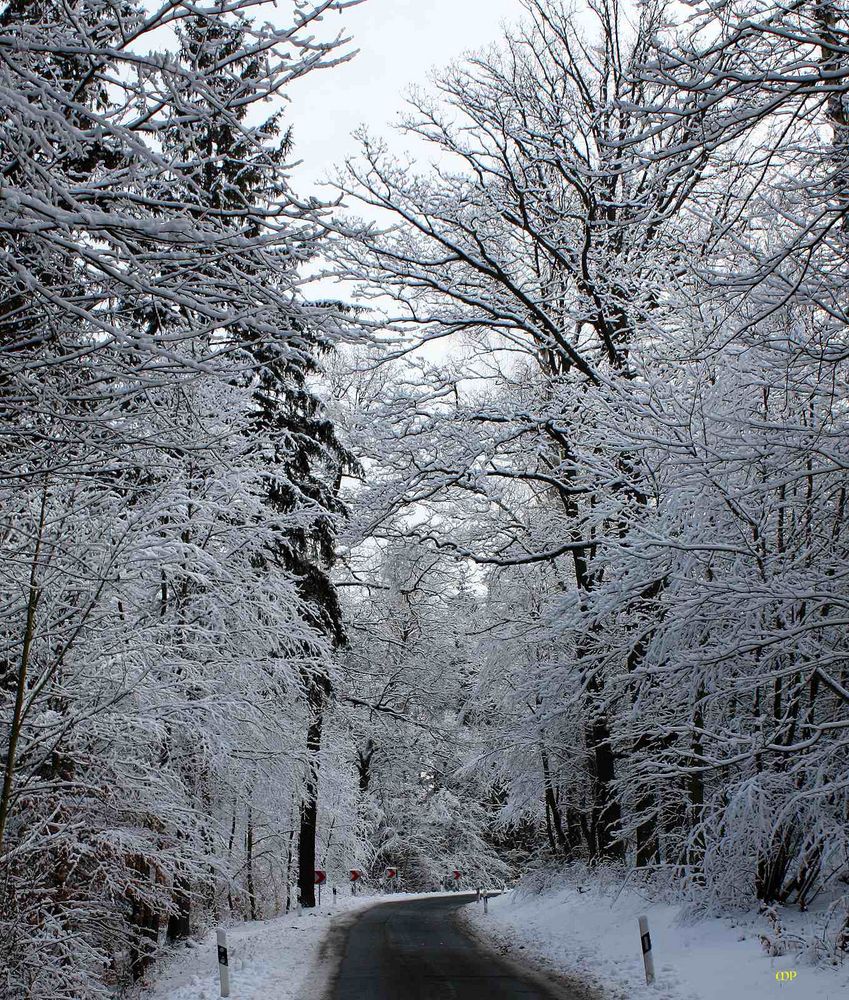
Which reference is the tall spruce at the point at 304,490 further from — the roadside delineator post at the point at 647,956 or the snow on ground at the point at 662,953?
the roadside delineator post at the point at 647,956

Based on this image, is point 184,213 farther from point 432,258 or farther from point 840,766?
point 432,258

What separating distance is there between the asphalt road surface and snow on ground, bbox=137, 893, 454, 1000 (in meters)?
0.42

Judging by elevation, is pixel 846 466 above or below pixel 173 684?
above

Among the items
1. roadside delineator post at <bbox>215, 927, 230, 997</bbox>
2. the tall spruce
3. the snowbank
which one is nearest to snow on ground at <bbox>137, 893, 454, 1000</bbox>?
the snowbank

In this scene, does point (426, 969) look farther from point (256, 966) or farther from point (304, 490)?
point (304, 490)

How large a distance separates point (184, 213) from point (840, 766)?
6946mm

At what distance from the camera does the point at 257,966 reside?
10.7 metres

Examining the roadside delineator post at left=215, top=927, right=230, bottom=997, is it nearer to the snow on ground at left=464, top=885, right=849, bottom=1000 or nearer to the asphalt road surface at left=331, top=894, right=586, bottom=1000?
the asphalt road surface at left=331, top=894, right=586, bottom=1000

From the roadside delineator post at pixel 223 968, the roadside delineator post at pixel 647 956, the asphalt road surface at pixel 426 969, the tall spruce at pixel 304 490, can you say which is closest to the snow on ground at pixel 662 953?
the roadside delineator post at pixel 647 956

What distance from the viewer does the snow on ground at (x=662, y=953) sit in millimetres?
6750

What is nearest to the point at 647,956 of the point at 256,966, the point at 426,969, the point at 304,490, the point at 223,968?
the point at 426,969

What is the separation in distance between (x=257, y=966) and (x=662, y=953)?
5267 millimetres

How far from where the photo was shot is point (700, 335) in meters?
9.34

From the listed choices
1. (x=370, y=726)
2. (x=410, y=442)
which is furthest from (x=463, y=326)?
(x=370, y=726)
